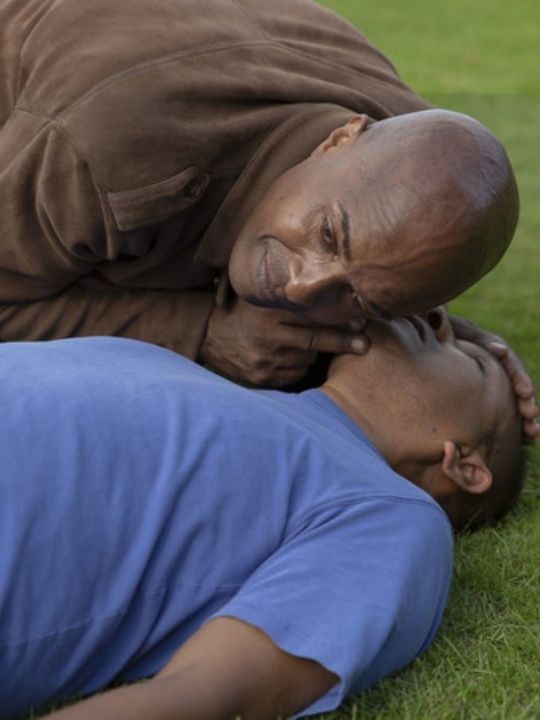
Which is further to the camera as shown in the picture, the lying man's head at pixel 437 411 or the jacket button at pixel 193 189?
the jacket button at pixel 193 189

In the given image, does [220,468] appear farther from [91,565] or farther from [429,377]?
[429,377]

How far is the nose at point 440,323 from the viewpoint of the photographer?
3371mm

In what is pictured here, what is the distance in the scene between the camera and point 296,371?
3564 mm

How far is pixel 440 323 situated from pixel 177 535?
117 centimetres

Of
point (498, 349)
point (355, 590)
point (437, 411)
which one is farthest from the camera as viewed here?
point (498, 349)

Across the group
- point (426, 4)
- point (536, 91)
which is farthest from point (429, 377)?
point (426, 4)

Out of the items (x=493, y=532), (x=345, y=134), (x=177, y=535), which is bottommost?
(x=493, y=532)

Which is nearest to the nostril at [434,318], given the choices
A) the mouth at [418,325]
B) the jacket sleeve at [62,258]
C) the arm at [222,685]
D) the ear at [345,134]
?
the mouth at [418,325]

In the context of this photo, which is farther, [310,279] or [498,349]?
[498,349]

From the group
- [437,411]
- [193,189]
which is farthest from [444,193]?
[193,189]

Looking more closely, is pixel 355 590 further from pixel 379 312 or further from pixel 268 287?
pixel 268 287

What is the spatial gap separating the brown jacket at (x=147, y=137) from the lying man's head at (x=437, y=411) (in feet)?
1.78

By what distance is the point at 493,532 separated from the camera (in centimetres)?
335

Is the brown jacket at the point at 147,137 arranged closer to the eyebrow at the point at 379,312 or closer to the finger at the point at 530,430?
the eyebrow at the point at 379,312
